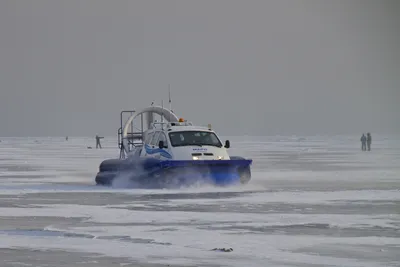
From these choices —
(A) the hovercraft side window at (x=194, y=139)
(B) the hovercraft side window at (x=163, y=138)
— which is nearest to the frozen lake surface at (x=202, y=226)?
(A) the hovercraft side window at (x=194, y=139)

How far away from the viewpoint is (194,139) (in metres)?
24.9

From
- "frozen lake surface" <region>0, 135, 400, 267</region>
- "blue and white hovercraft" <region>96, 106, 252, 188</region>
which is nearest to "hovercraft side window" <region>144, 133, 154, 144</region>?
"blue and white hovercraft" <region>96, 106, 252, 188</region>

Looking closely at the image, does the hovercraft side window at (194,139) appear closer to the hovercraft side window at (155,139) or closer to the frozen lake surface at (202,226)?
the hovercraft side window at (155,139)

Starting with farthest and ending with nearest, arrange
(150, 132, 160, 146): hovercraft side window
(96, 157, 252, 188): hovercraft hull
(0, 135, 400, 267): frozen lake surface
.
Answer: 1. (150, 132, 160, 146): hovercraft side window
2. (96, 157, 252, 188): hovercraft hull
3. (0, 135, 400, 267): frozen lake surface

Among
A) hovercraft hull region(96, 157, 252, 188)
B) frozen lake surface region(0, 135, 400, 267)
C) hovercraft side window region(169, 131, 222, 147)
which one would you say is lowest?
frozen lake surface region(0, 135, 400, 267)

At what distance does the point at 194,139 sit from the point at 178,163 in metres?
2.08

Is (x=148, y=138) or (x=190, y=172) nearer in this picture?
(x=190, y=172)

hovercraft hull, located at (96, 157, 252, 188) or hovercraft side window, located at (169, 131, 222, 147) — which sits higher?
hovercraft side window, located at (169, 131, 222, 147)

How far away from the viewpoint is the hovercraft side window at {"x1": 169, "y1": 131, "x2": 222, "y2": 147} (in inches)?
968

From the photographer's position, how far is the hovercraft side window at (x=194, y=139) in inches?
968

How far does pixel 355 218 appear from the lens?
49.8 ft

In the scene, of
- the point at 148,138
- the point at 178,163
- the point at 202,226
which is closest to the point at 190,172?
the point at 178,163

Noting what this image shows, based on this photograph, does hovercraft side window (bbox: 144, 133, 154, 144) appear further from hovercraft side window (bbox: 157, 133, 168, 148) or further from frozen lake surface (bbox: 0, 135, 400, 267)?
frozen lake surface (bbox: 0, 135, 400, 267)

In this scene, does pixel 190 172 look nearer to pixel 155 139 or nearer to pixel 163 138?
pixel 163 138
